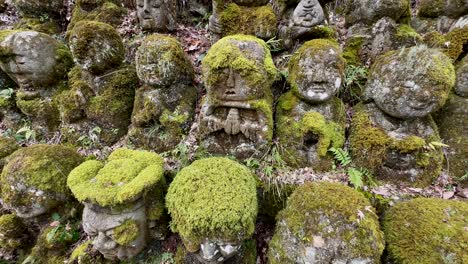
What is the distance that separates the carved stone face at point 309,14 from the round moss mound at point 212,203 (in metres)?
3.37

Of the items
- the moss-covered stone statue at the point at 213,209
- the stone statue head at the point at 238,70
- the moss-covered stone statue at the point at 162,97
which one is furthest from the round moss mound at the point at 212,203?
the moss-covered stone statue at the point at 162,97

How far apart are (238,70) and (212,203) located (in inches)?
82.4

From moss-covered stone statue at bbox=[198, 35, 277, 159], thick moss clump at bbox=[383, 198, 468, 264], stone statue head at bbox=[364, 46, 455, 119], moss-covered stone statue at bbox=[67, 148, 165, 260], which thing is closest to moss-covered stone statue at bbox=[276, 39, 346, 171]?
moss-covered stone statue at bbox=[198, 35, 277, 159]

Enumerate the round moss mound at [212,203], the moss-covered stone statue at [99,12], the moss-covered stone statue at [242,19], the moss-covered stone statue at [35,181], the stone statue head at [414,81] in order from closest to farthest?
the round moss mound at [212,203], the stone statue head at [414,81], the moss-covered stone statue at [35,181], the moss-covered stone statue at [242,19], the moss-covered stone statue at [99,12]

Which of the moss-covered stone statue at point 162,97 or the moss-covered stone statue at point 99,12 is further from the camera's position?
the moss-covered stone statue at point 99,12

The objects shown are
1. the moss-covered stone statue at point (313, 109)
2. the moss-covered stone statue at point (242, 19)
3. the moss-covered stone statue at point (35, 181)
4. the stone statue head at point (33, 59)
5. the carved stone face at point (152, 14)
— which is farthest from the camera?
the carved stone face at point (152, 14)

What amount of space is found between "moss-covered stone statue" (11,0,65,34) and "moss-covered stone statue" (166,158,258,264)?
281 inches

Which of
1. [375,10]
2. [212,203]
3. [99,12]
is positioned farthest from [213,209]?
[99,12]

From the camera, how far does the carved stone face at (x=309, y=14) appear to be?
16.0ft

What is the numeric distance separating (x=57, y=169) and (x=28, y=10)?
5951 millimetres

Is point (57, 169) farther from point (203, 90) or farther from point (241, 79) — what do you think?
point (241, 79)

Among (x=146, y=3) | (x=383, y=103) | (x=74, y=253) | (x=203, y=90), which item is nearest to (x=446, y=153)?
(x=383, y=103)

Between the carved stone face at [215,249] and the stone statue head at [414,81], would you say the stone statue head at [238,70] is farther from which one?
the carved stone face at [215,249]

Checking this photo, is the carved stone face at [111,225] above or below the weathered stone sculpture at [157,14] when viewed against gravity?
below
